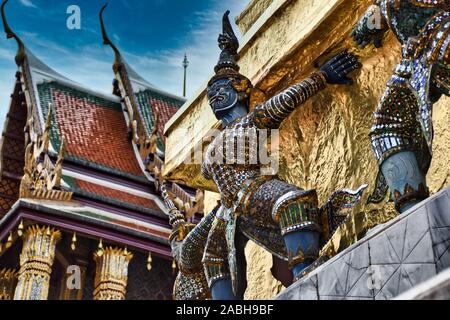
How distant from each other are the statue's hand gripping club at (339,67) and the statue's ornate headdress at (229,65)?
0.34 metres

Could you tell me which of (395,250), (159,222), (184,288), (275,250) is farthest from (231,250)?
(159,222)

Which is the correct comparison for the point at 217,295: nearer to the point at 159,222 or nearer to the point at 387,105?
the point at 387,105

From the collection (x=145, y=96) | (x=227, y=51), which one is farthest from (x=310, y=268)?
(x=145, y=96)

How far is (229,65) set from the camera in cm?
342

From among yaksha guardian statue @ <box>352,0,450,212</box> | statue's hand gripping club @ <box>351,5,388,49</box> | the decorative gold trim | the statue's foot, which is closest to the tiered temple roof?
the decorative gold trim

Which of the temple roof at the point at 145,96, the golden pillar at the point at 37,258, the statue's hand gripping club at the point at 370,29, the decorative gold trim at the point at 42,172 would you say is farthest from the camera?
the temple roof at the point at 145,96

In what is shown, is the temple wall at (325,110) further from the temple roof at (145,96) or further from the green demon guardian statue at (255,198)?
the temple roof at (145,96)

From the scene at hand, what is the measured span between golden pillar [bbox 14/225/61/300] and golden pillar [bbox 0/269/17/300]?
2.41 feet

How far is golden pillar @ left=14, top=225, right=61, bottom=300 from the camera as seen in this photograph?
988cm

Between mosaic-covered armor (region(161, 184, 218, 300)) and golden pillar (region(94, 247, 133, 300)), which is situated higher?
golden pillar (region(94, 247, 133, 300))

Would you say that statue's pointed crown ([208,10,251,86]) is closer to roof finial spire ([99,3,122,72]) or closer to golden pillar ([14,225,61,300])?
golden pillar ([14,225,61,300])

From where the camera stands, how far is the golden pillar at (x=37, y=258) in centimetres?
988

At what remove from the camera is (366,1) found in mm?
3141

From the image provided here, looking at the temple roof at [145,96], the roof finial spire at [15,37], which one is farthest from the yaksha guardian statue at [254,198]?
the temple roof at [145,96]
